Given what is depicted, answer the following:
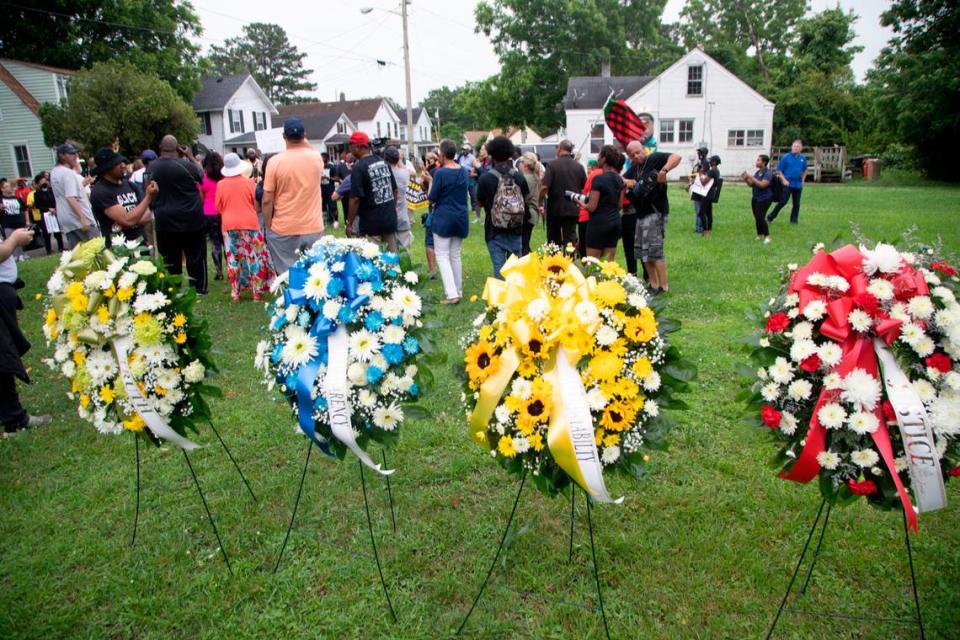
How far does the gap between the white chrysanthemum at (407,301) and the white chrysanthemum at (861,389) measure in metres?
1.82

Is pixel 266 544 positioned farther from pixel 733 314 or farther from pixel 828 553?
pixel 733 314

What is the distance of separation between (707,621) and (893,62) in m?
31.7

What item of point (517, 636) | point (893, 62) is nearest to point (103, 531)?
point (517, 636)

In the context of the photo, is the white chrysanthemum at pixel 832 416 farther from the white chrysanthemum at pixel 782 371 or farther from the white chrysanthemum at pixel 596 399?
the white chrysanthemum at pixel 596 399

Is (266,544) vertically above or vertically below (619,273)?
below

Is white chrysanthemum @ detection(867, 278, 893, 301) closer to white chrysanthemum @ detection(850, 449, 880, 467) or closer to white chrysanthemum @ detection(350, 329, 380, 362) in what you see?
white chrysanthemum @ detection(850, 449, 880, 467)

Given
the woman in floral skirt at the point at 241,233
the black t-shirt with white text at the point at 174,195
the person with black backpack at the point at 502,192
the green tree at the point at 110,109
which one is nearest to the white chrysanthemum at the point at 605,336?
the person with black backpack at the point at 502,192

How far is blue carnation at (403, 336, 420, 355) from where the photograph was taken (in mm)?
3029

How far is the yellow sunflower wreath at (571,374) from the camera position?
2555 millimetres

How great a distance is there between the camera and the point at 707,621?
9.45 feet

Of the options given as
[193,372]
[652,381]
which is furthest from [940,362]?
[193,372]

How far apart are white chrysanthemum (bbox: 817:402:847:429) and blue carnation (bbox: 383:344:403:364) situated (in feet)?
5.87

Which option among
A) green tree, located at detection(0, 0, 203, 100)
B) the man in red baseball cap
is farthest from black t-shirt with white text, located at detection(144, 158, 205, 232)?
green tree, located at detection(0, 0, 203, 100)

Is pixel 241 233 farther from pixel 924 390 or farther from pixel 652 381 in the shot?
pixel 924 390
